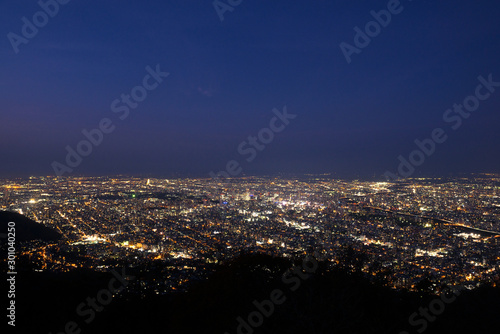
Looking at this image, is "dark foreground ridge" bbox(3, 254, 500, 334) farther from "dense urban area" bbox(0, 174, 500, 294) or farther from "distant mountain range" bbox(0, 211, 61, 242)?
"distant mountain range" bbox(0, 211, 61, 242)

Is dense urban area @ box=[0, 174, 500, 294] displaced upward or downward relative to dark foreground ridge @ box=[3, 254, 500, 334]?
upward

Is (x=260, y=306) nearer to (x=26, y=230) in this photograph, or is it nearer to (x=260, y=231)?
(x=260, y=231)

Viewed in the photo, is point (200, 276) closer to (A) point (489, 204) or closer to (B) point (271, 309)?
(B) point (271, 309)

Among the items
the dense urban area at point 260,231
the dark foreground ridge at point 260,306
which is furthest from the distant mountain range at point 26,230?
the dark foreground ridge at point 260,306

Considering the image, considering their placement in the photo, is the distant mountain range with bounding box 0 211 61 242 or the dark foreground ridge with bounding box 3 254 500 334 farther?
the distant mountain range with bounding box 0 211 61 242

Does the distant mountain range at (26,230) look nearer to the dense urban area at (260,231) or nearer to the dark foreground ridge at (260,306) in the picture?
the dense urban area at (260,231)

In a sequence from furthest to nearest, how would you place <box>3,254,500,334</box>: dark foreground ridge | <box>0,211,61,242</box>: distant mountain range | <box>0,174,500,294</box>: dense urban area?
1. <box>0,211,61,242</box>: distant mountain range
2. <box>0,174,500,294</box>: dense urban area
3. <box>3,254,500,334</box>: dark foreground ridge

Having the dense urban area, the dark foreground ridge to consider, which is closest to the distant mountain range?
the dense urban area

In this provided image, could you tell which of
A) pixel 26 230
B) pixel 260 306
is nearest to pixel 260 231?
pixel 26 230
